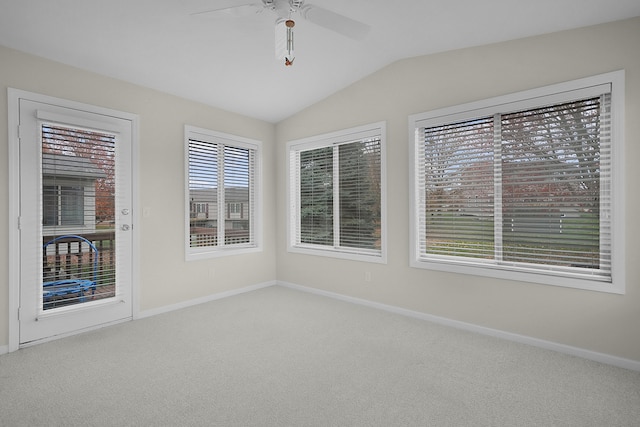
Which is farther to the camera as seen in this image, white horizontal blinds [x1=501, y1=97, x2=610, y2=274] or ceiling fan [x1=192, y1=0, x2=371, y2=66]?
white horizontal blinds [x1=501, y1=97, x2=610, y2=274]

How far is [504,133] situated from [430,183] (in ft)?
2.73

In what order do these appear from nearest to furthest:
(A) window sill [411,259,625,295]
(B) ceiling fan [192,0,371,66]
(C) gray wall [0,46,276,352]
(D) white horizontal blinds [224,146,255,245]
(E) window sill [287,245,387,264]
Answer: (B) ceiling fan [192,0,371,66], (A) window sill [411,259,625,295], (C) gray wall [0,46,276,352], (E) window sill [287,245,387,264], (D) white horizontal blinds [224,146,255,245]

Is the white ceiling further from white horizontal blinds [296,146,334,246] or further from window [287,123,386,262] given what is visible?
white horizontal blinds [296,146,334,246]

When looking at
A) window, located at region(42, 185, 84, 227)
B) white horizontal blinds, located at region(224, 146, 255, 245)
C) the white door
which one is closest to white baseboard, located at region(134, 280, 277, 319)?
the white door

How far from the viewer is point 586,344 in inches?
106

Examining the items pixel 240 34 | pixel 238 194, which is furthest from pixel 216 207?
pixel 240 34

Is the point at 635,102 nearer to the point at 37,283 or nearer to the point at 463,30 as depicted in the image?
the point at 463,30

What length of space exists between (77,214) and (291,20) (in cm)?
267

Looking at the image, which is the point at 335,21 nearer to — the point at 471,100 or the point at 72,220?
the point at 471,100

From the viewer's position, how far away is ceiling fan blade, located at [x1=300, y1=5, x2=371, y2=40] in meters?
2.20

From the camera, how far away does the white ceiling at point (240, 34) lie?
2496 millimetres

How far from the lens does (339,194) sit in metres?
4.51

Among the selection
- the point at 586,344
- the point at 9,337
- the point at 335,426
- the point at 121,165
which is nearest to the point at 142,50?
the point at 121,165

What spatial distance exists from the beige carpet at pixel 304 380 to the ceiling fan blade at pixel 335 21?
2.47 m
